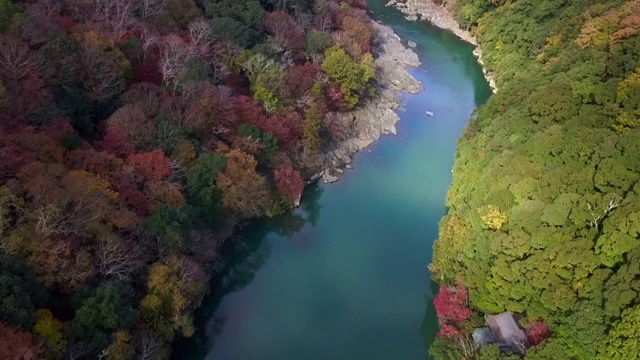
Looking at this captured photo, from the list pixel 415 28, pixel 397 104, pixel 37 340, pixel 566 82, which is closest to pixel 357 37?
pixel 397 104

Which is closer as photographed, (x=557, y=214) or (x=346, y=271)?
(x=557, y=214)

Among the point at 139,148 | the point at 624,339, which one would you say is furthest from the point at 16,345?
the point at 624,339

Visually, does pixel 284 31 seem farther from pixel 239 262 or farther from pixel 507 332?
pixel 507 332

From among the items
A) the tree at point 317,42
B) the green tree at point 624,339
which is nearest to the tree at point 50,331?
the green tree at point 624,339

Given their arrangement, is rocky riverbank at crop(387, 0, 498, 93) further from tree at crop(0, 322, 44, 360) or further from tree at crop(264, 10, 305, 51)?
tree at crop(0, 322, 44, 360)

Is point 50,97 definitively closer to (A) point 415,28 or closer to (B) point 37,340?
(B) point 37,340

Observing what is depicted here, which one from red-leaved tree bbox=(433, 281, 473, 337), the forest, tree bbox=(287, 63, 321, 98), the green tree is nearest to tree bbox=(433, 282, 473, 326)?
red-leaved tree bbox=(433, 281, 473, 337)
